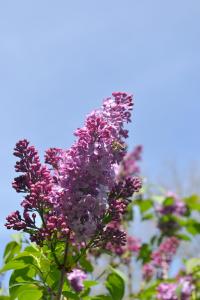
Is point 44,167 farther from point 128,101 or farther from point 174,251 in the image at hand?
point 174,251

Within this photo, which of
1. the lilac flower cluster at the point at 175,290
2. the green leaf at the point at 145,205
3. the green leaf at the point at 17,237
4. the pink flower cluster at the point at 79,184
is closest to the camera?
the pink flower cluster at the point at 79,184

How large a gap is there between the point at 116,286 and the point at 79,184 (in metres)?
0.81

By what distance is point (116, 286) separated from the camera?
107 inches

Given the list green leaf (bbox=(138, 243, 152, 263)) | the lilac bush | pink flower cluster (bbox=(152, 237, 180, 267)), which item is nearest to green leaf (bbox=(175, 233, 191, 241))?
pink flower cluster (bbox=(152, 237, 180, 267))

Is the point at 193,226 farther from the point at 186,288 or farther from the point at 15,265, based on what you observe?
the point at 15,265

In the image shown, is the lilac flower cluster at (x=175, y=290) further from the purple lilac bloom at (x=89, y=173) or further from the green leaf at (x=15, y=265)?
the purple lilac bloom at (x=89, y=173)

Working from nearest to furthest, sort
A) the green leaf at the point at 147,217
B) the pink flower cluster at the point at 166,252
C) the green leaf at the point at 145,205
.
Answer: the green leaf at the point at 145,205 < the green leaf at the point at 147,217 < the pink flower cluster at the point at 166,252

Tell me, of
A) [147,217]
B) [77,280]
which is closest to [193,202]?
[147,217]

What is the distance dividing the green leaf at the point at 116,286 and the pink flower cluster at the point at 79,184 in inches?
18.1

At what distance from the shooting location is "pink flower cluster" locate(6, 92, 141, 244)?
214 centimetres

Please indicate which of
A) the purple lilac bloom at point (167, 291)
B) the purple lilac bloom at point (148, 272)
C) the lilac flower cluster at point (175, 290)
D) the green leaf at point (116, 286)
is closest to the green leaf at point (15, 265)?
the green leaf at point (116, 286)

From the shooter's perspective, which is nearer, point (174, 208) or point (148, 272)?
point (148, 272)

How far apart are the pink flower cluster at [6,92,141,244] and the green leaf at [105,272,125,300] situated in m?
0.46

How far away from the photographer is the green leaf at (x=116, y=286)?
2.63m
